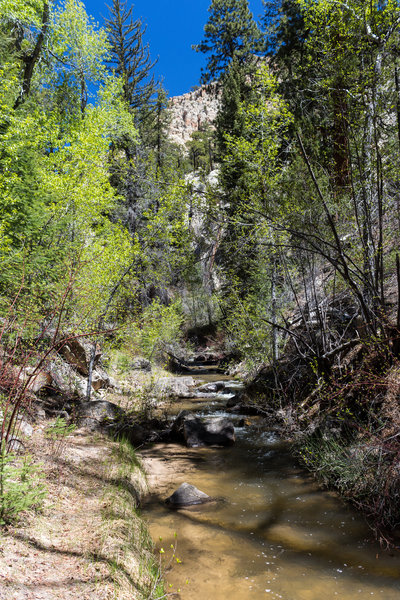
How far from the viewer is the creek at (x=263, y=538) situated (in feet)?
11.7

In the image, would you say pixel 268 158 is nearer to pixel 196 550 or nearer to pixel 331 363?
pixel 331 363

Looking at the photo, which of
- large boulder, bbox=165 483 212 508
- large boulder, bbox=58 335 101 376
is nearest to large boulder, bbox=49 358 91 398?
large boulder, bbox=58 335 101 376

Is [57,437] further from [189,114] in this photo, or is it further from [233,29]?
[189,114]

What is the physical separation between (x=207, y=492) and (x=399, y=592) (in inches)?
129

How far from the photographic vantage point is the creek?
3.58m

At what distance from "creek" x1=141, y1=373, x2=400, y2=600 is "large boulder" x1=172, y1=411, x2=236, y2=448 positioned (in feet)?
3.75

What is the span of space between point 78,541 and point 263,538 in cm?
255

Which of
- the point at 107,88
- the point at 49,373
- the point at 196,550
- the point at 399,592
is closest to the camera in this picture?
the point at 399,592

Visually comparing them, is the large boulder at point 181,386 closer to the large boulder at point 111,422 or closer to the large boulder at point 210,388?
the large boulder at point 210,388

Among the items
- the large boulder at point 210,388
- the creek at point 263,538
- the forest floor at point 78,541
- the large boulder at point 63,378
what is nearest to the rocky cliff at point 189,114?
the large boulder at point 210,388

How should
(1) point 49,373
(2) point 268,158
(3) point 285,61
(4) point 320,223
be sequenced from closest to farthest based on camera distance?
(4) point 320,223 < (1) point 49,373 < (2) point 268,158 < (3) point 285,61

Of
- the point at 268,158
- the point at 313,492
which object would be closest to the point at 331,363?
the point at 313,492

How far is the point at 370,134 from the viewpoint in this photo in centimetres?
517

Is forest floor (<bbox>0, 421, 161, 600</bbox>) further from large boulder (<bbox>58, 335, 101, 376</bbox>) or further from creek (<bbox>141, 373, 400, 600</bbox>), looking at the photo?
large boulder (<bbox>58, 335, 101, 376</bbox>)
